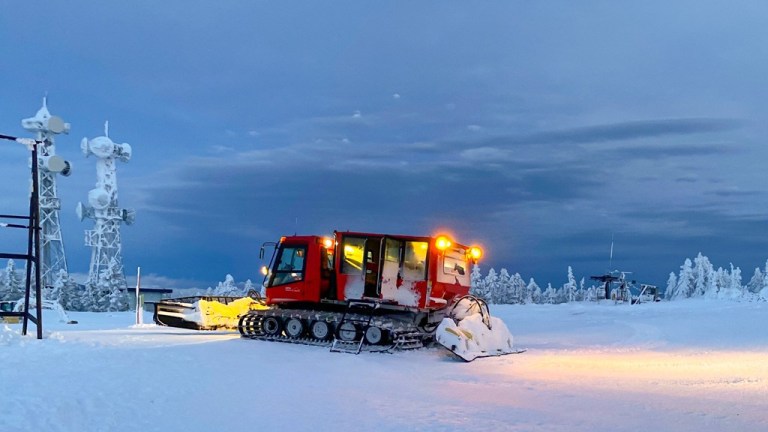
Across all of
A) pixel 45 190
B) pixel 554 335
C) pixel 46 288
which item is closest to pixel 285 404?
pixel 554 335

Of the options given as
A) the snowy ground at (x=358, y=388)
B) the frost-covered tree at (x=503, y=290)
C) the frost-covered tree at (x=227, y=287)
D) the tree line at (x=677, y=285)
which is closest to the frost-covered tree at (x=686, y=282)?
the tree line at (x=677, y=285)

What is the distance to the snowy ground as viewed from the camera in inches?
350

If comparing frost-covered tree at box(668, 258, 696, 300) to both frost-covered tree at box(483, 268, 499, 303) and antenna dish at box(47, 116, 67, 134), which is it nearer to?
frost-covered tree at box(483, 268, 499, 303)

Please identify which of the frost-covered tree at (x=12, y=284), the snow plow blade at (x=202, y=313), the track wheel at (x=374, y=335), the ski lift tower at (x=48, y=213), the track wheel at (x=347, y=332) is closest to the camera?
the track wheel at (x=374, y=335)

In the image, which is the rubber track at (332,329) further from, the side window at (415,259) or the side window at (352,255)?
the side window at (415,259)

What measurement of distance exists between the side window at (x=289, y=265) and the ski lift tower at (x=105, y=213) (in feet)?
132

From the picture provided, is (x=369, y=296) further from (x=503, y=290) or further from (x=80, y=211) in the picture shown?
(x=503, y=290)

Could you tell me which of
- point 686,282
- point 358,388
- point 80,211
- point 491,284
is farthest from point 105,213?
point 686,282

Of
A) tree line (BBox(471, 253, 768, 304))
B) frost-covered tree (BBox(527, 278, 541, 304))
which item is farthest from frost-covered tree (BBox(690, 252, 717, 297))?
frost-covered tree (BBox(527, 278, 541, 304))

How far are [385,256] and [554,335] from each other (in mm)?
11817

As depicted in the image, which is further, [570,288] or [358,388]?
[570,288]

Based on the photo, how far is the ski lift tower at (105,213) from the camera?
56469mm

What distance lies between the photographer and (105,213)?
2261 inches

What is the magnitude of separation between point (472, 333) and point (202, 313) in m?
10.4
